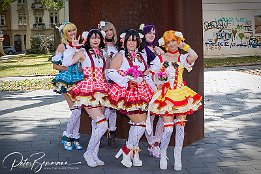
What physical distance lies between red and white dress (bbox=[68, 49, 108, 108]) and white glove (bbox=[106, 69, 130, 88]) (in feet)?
0.98

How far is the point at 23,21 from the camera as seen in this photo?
73.3 m

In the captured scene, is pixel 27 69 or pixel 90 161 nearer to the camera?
pixel 90 161

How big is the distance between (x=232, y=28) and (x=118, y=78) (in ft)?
85.7

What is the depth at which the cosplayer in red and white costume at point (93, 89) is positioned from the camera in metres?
6.23

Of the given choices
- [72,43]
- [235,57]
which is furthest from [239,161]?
[235,57]

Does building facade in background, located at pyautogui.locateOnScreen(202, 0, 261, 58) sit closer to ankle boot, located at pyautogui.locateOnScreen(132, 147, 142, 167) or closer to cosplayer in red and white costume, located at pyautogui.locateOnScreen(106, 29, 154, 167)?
cosplayer in red and white costume, located at pyautogui.locateOnScreen(106, 29, 154, 167)

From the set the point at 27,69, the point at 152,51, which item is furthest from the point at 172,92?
the point at 27,69

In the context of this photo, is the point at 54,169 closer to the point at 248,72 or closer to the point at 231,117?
the point at 231,117

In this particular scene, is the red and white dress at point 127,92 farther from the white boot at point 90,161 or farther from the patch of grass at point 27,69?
the patch of grass at point 27,69

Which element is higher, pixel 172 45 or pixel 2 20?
pixel 2 20

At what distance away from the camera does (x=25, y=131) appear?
8.78 m

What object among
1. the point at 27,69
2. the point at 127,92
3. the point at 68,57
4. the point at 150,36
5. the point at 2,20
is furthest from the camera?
the point at 2,20

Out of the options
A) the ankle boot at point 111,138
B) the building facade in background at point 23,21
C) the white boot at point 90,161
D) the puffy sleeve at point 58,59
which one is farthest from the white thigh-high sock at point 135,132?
the building facade in background at point 23,21

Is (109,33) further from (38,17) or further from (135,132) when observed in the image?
(38,17)
